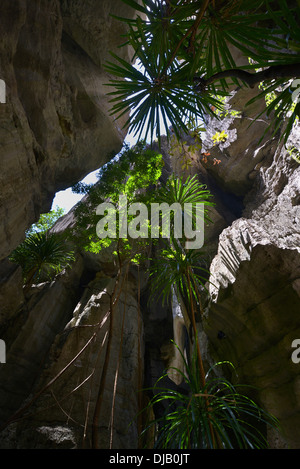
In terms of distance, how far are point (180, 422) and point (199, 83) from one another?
245 centimetres

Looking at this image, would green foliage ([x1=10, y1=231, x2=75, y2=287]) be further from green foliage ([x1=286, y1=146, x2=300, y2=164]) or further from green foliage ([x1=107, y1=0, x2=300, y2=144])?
green foliage ([x1=286, y1=146, x2=300, y2=164])

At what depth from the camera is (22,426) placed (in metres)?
4.59

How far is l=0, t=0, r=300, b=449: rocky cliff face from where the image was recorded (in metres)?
3.05

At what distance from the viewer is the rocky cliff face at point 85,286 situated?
9.99ft

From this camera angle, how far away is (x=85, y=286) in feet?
16.8

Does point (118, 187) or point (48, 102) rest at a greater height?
point (48, 102)

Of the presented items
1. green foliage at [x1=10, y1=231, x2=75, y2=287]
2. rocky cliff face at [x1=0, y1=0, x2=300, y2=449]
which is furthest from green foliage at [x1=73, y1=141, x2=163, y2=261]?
green foliage at [x1=10, y1=231, x2=75, y2=287]

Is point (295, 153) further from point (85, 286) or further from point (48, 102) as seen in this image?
point (85, 286)

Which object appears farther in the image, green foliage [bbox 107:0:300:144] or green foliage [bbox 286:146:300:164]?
green foliage [bbox 286:146:300:164]

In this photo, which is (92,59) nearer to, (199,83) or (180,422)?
(199,83)

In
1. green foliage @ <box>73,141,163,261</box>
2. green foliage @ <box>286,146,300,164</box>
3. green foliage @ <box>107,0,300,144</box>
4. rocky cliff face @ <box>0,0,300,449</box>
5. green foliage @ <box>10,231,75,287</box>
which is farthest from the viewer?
green foliage @ <box>10,231,75,287</box>

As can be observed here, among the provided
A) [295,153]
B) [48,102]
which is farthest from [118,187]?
[295,153]

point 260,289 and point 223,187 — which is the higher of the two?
→ point 223,187

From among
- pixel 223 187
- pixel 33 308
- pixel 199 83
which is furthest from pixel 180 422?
pixel 223 187
